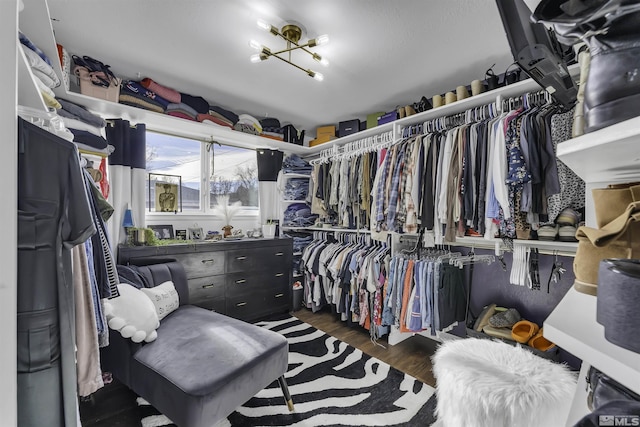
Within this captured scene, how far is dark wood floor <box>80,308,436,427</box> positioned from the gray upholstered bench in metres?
0.26

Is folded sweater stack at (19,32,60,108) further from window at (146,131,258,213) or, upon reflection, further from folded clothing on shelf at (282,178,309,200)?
folded clothing on shelf at (282,178,309,200)

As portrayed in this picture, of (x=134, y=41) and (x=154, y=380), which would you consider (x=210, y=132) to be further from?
(x=154, y=380)

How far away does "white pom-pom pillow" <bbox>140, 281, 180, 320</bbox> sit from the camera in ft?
6.38

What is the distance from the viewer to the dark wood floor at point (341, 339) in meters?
1.65

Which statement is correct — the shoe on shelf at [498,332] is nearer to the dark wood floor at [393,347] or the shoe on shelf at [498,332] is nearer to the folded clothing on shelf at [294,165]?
the dark wood floor at [393,347]

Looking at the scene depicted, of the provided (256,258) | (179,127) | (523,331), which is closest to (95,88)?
(179,127)

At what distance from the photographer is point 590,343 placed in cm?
34

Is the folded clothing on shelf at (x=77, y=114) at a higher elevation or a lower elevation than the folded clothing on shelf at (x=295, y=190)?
higher

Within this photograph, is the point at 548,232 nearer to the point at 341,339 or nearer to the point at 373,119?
the point at 341,339

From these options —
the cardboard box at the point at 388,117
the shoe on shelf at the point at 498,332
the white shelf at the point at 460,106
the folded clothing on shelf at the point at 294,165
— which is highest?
the cardboard box at the point at 388,117

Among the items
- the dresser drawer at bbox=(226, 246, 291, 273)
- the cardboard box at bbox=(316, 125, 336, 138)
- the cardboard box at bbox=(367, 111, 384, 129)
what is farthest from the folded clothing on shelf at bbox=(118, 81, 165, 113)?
the cardboard box at bbox=(367, 111, 384, 129)

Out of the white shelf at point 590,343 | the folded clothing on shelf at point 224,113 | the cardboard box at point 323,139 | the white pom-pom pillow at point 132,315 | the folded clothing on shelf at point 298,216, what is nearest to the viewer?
the white shelf at point 590,343

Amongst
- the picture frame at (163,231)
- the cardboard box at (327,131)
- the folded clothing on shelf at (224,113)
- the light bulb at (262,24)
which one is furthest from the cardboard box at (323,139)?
the picture frame at (163,231)

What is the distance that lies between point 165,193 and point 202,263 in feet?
2.96
